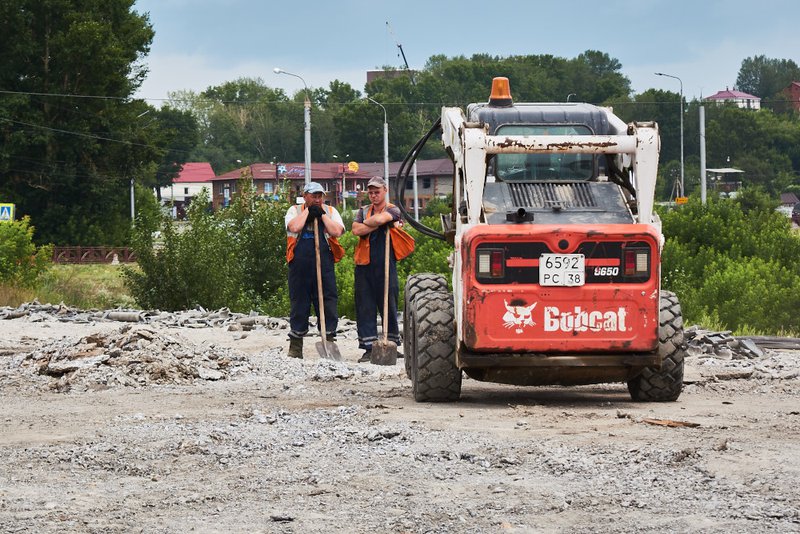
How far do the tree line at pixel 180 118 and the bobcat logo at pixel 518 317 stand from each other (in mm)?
45783

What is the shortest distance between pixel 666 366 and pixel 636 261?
105 centimetres

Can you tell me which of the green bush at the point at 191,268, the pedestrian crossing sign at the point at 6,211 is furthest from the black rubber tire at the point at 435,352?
the pedestrian crossing sign at the point at 6,211

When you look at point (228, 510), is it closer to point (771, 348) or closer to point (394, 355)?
point (394, 355)

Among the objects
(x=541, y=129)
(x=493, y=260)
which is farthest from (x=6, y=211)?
(x=493, y=260)

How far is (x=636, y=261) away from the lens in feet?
34.6

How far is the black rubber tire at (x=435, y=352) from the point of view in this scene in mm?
11047

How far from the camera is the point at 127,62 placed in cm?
5622

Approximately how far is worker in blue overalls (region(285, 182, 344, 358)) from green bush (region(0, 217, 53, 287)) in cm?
1641

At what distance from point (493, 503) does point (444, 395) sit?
432 centimetres

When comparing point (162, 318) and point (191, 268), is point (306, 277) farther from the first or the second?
point (191, 268)

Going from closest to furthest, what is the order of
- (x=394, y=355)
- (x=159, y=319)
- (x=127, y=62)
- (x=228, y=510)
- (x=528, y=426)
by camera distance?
(x=228, y=510) < (x=528, y=426) < (x=394, y=355) < (x=159, y=319) < (x=127, y=62)

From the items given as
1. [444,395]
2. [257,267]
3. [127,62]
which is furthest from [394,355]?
[127,62]

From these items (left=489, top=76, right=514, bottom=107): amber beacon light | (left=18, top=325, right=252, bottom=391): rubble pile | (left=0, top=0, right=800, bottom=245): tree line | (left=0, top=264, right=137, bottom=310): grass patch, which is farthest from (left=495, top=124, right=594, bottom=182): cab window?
(left=0, top=0, right=800, bottom=245): tree line

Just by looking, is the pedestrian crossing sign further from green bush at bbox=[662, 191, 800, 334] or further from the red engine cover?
the red engine cover
